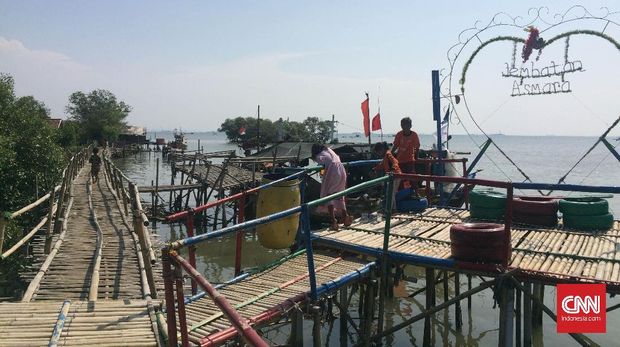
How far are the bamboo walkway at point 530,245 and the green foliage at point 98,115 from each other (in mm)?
59690

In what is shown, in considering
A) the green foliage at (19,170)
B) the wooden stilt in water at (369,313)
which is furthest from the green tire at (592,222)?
the green foliage at (19,170)

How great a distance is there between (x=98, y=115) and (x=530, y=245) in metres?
68.5

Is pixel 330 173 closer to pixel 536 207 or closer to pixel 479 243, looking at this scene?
pixel 479 243

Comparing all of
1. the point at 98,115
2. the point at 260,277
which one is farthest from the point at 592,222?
the point at 98,115

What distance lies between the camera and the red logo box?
554cm

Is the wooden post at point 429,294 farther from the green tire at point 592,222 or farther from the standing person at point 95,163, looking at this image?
the standing person at point 95,163

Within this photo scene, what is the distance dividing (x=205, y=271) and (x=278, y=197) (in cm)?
838

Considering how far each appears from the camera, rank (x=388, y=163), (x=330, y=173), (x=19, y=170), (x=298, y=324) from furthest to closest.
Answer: (x=19, y=170) → (x=388, y=163) → (x=330, y=173) → (x=298, y=324)

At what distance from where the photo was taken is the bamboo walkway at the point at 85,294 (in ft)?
13.6

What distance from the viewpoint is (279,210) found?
295 inches

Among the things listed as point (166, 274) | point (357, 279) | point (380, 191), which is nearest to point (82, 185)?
point (380, 191)

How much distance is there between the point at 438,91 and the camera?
1084 centimetres

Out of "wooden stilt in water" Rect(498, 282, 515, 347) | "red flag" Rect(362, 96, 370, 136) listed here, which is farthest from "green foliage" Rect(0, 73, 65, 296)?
"red flag" Rect(362, 96, 370, 136)

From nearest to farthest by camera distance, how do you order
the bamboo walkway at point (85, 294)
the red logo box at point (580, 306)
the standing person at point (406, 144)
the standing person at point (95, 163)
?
the bamboo walkway at point (85, 294)
the red logo box at point (580, 306)
the standing person at point (406, 144)
the standing person at point (95, 163)
